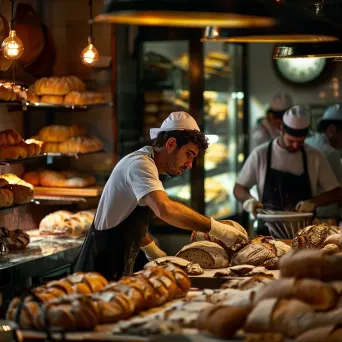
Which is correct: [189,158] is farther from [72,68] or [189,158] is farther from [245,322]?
[72,68]

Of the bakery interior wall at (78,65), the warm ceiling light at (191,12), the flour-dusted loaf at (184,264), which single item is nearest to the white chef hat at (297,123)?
the bakery interior wall at (78,65)

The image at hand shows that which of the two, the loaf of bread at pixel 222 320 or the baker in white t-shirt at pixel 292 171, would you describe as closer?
the loaf of bread at pixel 222 320

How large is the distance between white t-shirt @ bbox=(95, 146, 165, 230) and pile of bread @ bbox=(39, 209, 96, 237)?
1978 mm

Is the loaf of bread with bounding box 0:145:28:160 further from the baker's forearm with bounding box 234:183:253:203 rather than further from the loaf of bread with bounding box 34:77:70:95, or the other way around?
the baker's forearm with bounding box 234:183:253:203

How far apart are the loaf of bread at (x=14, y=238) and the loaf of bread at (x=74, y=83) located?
1531mm

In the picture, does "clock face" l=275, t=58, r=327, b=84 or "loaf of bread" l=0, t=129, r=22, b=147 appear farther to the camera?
"clock face" l=275, t=58, r=327, b=84

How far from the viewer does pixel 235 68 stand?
10609 millimetres

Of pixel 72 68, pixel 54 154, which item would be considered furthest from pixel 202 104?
pixel 54 154

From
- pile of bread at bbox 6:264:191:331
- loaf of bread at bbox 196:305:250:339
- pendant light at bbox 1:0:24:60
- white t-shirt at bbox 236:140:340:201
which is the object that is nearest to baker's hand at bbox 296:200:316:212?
white t-shirt at bbox 236:140:340:201

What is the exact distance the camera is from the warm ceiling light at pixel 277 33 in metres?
4.26

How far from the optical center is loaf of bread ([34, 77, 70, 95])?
291 inches

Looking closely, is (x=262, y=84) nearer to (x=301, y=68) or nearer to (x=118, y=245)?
(x=301, y=68)

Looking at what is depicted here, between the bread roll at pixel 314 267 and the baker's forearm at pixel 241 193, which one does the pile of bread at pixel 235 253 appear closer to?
the bread roll at pixel 314 267

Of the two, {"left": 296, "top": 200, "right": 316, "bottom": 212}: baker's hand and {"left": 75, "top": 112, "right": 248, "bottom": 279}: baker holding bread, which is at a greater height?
{"left": 75, "top": 112, "right": 248, "bottom": 279}: baker holding bread
